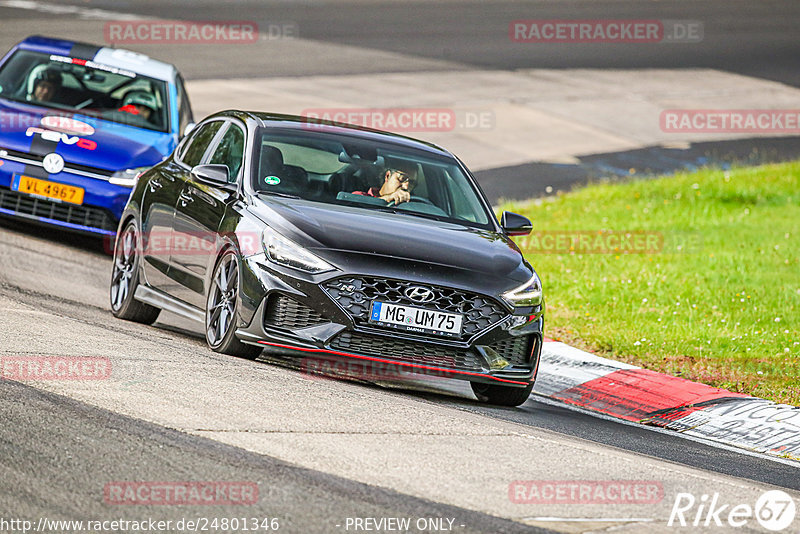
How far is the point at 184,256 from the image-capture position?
9586 millimetres

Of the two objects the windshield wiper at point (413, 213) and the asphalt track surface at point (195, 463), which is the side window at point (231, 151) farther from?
the asphalt track surface at point (195, 463)

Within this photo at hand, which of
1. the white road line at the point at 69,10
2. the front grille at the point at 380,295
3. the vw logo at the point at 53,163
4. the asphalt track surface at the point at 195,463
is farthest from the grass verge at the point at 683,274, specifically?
the white road line at the point at 69,10

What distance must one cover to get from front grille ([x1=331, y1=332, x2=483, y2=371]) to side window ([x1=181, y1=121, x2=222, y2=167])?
2639mm

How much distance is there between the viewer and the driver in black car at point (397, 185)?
31.0ft

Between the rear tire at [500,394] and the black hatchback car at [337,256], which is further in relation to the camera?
the rear tire at [500,394]

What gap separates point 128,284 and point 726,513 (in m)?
5.63

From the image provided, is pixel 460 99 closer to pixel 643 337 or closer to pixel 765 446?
pixel 643 337

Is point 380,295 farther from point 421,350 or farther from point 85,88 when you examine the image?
point 85,88

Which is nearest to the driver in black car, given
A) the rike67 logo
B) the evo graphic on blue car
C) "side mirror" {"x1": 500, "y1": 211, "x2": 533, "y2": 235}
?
"side mirror" {"x1": 500, "y1": 211, "x2": 533, "y2": 235}

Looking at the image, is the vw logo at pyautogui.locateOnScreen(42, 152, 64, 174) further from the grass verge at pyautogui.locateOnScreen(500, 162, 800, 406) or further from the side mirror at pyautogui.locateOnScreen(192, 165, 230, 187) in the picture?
the grass verge at pyautogui.locateOnScreen(500, 162, 800, 406)

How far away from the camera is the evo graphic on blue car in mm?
12922

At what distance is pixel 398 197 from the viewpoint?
949 centimetres

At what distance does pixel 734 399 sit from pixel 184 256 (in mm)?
4004

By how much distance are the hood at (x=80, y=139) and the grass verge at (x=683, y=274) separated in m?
4.14
